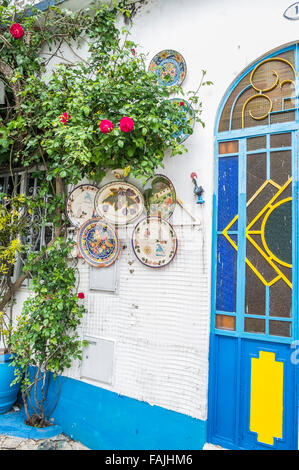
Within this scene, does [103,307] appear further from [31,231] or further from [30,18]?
[30,18]

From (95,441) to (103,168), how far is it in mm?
2714

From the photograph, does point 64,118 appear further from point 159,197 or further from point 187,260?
point 187,260

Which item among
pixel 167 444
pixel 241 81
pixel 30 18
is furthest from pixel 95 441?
pixel 30 18

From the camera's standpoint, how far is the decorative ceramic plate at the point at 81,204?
3439 mm

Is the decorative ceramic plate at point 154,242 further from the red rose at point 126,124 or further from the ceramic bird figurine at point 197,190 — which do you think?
Answer: the red rose at point 126,124

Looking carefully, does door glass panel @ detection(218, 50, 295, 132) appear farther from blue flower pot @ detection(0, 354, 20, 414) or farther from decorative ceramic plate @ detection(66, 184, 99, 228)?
blue flower pot @ detection(0, 354, 20, 414)

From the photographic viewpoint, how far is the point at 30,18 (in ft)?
11.2

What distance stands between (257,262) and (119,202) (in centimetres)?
143

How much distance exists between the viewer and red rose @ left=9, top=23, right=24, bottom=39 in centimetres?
334

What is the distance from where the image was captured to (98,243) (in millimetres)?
3318

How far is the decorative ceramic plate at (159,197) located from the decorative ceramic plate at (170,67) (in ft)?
2.94

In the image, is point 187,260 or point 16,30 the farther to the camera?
point 16,30

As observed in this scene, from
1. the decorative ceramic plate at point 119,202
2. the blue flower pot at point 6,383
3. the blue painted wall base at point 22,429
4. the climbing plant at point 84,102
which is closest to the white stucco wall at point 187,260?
the climbing plant at point 84,102

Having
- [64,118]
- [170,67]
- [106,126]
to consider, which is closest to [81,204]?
[64,118]
